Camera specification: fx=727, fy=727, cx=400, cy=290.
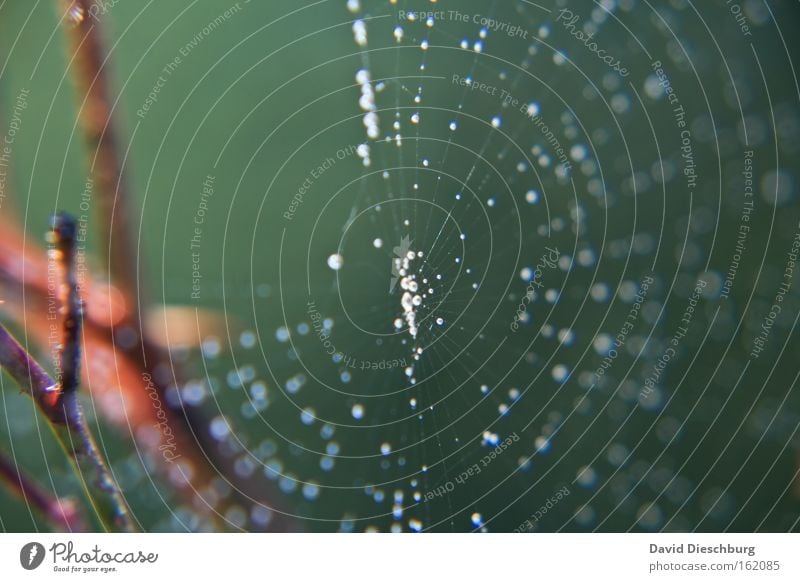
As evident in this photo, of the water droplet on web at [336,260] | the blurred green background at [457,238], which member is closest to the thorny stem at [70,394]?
the blurred green background at [457,238]

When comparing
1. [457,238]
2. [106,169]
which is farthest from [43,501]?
[457,238]

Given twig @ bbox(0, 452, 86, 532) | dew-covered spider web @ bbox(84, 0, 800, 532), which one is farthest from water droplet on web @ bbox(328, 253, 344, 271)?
twig @ bbox(0, 452, 86, 532)

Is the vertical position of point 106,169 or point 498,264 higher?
point 106,169

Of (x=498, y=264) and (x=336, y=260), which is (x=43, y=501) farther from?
(x=498, y=264)

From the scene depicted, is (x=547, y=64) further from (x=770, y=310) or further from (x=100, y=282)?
(x=100, y=282)

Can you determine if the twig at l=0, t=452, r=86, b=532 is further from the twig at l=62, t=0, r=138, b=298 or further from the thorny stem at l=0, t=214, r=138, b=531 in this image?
the twig at l=62, t=0, r=138, b=298

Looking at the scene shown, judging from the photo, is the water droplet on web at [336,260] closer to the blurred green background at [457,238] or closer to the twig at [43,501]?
the blurred green background at [457,238]

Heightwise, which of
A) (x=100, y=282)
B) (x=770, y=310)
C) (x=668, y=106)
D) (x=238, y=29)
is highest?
(x=238, y=29)

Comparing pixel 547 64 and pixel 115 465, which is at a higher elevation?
pixel 547 64
